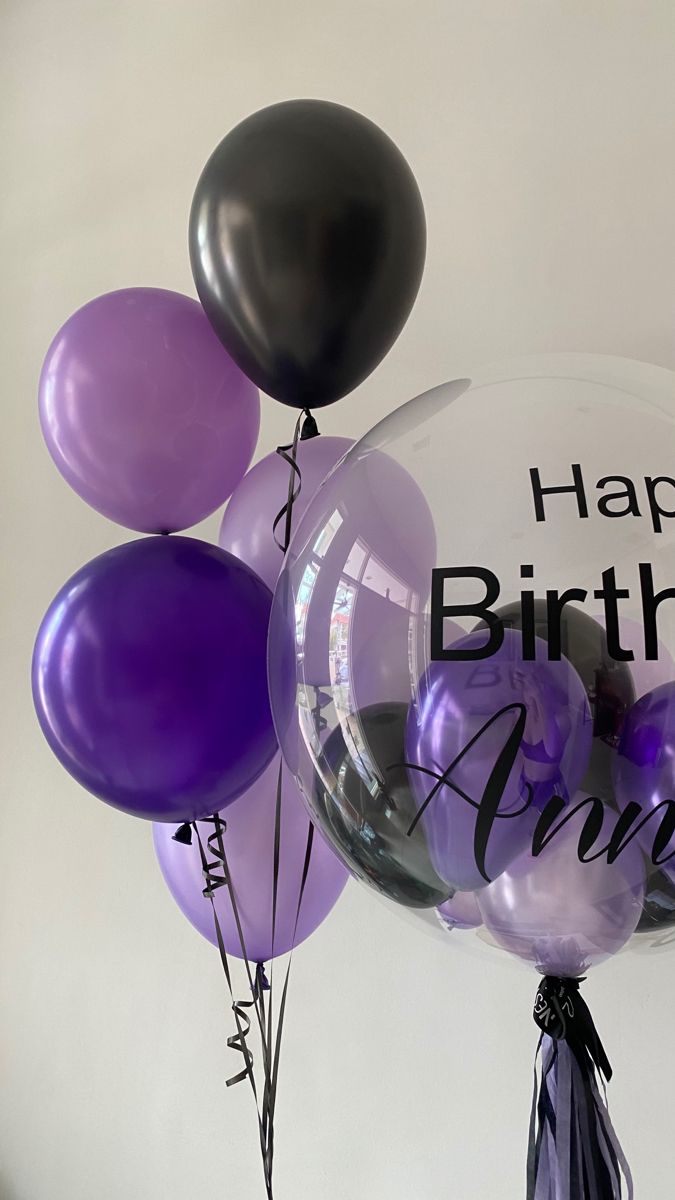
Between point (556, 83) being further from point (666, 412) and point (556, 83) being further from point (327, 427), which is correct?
point (666, 412)

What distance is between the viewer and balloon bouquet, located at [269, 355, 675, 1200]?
60 centimetres

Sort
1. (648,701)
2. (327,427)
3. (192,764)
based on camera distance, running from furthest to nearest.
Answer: (327,427) → (192,764) → (648,701)

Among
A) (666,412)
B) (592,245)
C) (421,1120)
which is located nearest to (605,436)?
(666,412)

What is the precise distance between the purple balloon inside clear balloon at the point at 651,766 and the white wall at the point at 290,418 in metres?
0.56

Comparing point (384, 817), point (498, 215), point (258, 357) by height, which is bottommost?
point (384, 817)

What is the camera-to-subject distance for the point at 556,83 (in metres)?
1.22

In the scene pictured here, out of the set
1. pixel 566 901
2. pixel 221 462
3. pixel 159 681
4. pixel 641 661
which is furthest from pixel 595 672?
pixel 221 462

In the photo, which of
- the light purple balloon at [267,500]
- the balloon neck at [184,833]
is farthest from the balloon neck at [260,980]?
the light purple balloon at [267,500]

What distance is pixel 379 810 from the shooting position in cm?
66

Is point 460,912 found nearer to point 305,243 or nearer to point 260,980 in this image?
point 260,980

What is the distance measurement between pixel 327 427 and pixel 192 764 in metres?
0.69

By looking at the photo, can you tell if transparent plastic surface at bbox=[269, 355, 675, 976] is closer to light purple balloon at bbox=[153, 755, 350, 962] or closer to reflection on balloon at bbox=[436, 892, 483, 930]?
reflection on balloon at bbox=[436, 892, 483, 930]

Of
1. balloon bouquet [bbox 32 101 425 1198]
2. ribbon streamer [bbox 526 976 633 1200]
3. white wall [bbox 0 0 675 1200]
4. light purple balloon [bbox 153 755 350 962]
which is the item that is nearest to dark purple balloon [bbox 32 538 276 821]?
balloon bouquet [bbox 32 101 425 1198]

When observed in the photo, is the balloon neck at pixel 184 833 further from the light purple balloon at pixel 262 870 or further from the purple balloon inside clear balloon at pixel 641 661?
the purple balloon inside clear balloon at pixel 641 661
